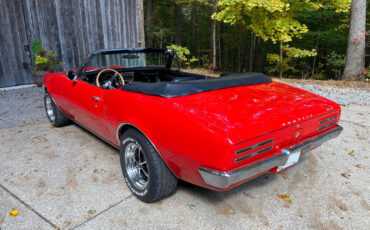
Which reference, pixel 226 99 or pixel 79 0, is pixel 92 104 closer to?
pixel 226 99

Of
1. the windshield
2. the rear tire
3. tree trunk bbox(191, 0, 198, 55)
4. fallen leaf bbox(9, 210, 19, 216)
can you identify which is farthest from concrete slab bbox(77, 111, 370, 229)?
tree trunk bbox(191, 0, 198, 55)

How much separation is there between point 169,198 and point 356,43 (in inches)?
391

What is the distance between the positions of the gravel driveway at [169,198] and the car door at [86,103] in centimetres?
46

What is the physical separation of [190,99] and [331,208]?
5.31ft

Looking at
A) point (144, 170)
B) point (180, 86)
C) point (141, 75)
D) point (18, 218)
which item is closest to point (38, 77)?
point (141, 75)

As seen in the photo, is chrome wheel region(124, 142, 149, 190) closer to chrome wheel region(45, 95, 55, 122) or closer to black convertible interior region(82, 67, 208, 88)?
black convertible interior region(82, 67, 208, 88)

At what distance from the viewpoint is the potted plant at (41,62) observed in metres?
7.39

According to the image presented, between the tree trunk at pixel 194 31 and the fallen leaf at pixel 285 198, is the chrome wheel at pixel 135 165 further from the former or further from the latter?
the tree trunk at pixel 194 31

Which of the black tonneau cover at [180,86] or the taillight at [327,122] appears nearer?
the black tonneau cover at [180,86]

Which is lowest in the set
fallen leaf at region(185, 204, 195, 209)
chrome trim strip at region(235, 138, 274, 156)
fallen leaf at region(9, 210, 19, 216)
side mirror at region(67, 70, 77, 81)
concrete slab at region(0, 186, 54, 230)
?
fallen leaf at region(185, 204, 195, 209)

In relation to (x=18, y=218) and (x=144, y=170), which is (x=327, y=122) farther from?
(x=18, y=218)

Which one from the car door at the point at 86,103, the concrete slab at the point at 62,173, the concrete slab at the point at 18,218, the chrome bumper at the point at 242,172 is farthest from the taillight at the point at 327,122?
the concrete slab at the point at 18,218

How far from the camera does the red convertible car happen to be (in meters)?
1.82

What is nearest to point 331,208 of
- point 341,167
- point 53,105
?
point 341,167
